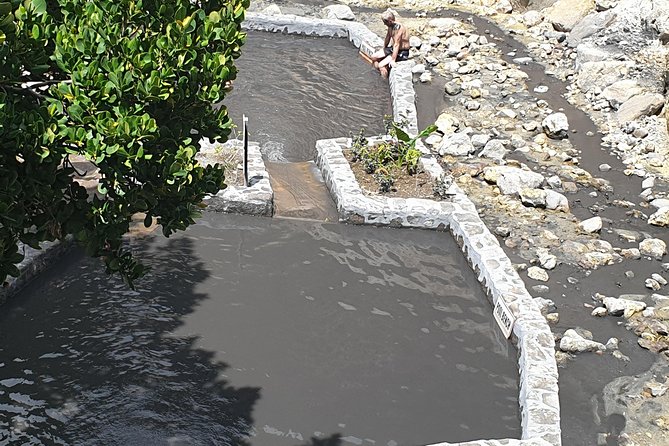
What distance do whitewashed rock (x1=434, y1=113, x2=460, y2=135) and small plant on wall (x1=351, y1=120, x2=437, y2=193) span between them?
215 centimetres

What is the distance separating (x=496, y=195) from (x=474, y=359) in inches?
168

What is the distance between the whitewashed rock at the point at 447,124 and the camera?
15359 millimetres

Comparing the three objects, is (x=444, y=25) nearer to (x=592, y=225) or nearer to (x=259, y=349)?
(x=592, y=225)

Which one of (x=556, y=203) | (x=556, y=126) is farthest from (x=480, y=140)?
(x=556, y=203)

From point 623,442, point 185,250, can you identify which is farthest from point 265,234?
point 623,442

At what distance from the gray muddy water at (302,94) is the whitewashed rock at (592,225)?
4.92 m

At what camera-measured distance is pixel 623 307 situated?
35.0 ft

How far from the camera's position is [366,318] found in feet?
33.8

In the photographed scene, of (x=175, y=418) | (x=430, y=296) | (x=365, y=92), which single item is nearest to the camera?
(x=175, y=418)

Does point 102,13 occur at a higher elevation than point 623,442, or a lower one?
higher

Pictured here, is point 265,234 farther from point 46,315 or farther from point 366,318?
point 46,315

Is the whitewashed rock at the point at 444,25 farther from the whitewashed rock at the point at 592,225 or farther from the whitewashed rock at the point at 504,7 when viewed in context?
the whitewashed rock at the point at 592,225

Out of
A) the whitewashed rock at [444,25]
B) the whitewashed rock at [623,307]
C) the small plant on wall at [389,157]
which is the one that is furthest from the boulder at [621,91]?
the whitewashed rock at [623,307]

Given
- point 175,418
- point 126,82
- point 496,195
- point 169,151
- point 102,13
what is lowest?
point 175,418
